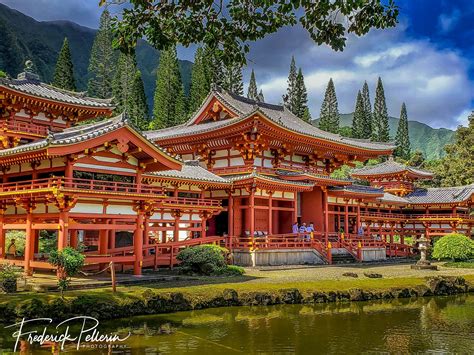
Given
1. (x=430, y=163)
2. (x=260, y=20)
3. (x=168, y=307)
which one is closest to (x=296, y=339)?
Result: (x=168, y=307)

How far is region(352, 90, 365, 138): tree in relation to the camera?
8819 cm

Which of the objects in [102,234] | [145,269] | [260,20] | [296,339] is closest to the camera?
[260,20]

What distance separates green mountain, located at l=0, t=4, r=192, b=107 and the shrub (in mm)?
78274

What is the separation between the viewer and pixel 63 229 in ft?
62.2

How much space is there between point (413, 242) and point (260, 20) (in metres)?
42.4

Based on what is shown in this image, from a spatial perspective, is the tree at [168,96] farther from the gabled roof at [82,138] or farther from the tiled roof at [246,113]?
the gabled roof at [82,138]

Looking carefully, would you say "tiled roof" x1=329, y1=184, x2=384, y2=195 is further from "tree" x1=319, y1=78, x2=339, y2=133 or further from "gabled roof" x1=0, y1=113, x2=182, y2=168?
"tree" x1=319, y1=78, x2=339, y2=133

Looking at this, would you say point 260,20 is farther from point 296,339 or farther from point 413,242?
point 413,242

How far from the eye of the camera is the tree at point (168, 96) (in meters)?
70.1

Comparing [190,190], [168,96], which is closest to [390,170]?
[190,190]

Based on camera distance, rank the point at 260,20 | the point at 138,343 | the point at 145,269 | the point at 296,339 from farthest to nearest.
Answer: the point at 145,269, the point at 296,339, the point at 138,343, the point at 260,20

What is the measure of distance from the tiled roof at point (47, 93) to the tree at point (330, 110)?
208ft

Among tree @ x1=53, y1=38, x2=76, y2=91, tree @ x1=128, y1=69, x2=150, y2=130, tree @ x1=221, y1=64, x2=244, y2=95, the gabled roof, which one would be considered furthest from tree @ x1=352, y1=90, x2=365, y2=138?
the gabled roof

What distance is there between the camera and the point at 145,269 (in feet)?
81.1
